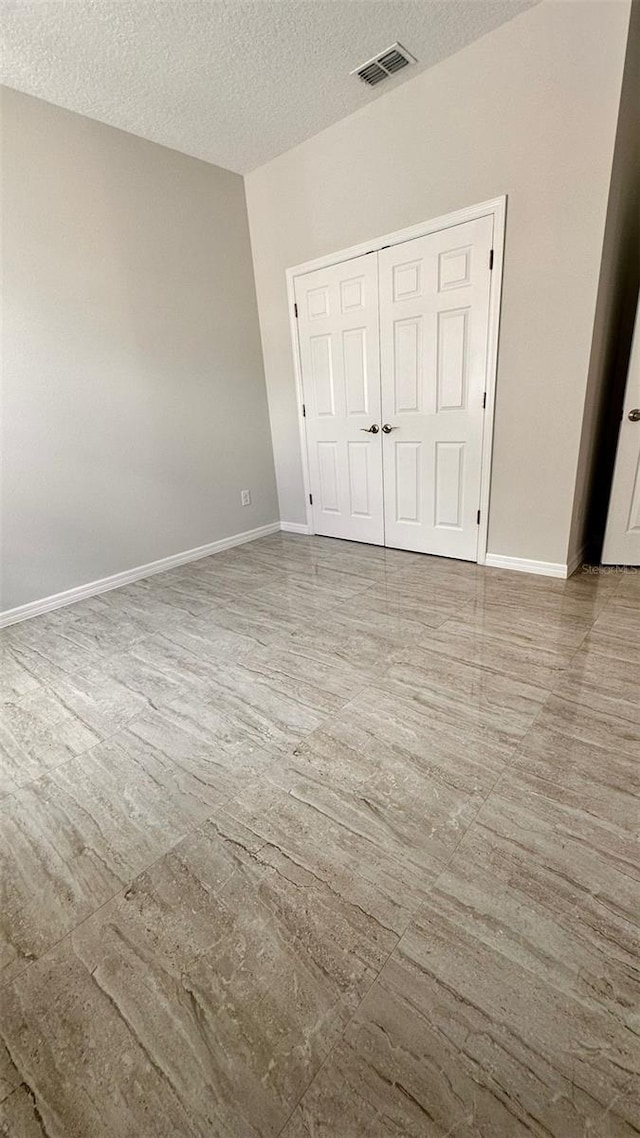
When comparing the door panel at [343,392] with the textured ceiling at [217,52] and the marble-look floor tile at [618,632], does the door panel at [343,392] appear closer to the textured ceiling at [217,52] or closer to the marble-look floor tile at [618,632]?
the textured ceiling at [217,52]

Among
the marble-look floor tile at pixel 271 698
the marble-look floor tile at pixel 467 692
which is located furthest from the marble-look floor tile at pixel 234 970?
the marble-look floor tile at pixel 467 692

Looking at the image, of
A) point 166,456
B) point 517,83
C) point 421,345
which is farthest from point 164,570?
point 517,83

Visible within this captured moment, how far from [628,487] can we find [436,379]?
1.34m

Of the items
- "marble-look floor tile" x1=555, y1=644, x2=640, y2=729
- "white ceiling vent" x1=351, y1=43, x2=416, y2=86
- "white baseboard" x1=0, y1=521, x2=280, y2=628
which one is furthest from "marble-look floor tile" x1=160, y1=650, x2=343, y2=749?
"white ceiling vent" x1=351, y1=43, x2=416, y2=86

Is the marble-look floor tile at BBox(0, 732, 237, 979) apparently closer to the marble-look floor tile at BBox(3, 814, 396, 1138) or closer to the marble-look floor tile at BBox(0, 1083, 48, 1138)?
the marble-look floor tile at BBox(3, 814, 396, 1138)

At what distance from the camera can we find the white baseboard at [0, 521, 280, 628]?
280cm

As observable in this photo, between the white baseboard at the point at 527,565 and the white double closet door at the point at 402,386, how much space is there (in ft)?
0.46

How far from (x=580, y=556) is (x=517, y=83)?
8.36 ft

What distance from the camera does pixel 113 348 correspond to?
2.97 metres

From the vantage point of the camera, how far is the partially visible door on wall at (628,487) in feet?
8.36

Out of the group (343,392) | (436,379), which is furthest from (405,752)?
(343,392)

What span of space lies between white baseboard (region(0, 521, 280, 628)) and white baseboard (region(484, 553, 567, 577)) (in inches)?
81.8

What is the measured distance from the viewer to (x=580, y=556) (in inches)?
117

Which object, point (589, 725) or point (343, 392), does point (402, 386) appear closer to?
point (343, 392)
